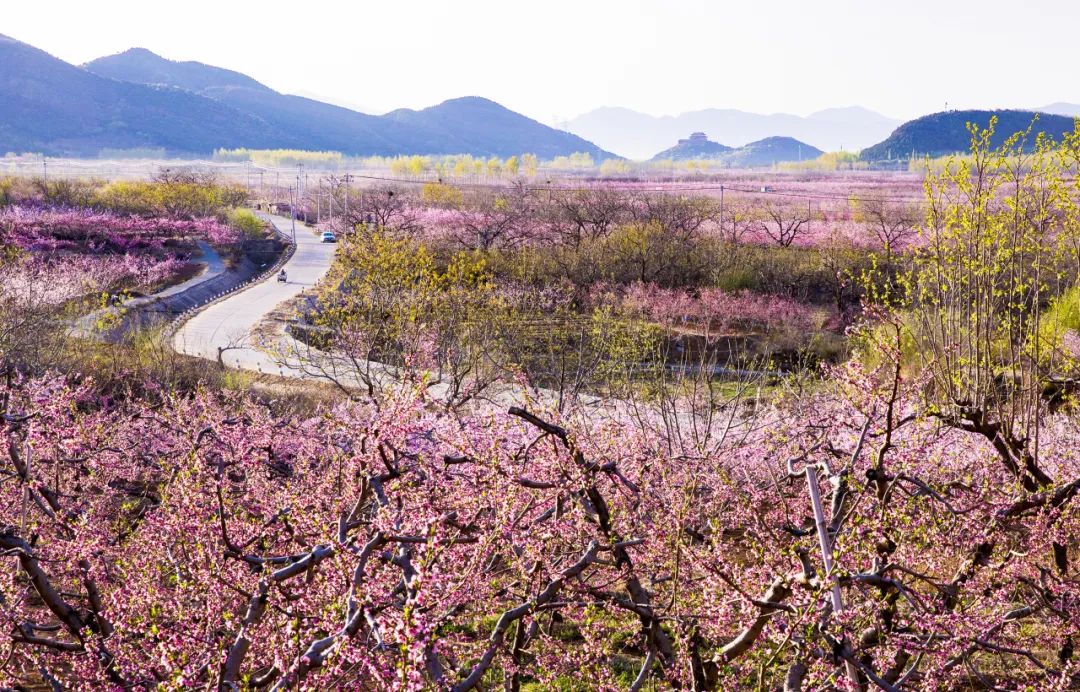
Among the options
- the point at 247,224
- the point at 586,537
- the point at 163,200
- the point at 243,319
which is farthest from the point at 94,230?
the point at 586,537

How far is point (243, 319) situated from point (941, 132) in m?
162

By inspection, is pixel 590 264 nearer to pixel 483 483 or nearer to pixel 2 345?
pixel 2 345

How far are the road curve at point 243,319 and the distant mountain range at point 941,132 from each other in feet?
424

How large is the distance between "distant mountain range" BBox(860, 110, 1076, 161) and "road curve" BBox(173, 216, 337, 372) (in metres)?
129

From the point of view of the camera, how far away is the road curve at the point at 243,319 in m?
26.2

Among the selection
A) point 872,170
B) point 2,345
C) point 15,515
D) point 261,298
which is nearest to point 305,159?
point 872,170

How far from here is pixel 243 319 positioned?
32781 millimetres

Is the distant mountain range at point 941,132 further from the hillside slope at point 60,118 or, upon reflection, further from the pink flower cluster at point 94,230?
the hillside slope at point 60,118

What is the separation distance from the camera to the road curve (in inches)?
1032

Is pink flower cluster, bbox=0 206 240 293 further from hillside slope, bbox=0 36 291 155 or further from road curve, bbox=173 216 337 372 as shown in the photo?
hillside slope, bbox=0 36 291 155

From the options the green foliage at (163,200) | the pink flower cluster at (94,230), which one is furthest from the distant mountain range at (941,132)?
the pink flower cluster at (94,230)

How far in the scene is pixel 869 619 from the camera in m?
3.99

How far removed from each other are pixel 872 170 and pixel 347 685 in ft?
534

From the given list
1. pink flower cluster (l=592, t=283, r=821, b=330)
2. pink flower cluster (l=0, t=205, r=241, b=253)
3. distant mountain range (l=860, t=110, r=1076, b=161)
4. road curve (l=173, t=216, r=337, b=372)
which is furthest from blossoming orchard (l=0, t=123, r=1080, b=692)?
distant mountain range (l=860, t=110, r=1076, b=161)
